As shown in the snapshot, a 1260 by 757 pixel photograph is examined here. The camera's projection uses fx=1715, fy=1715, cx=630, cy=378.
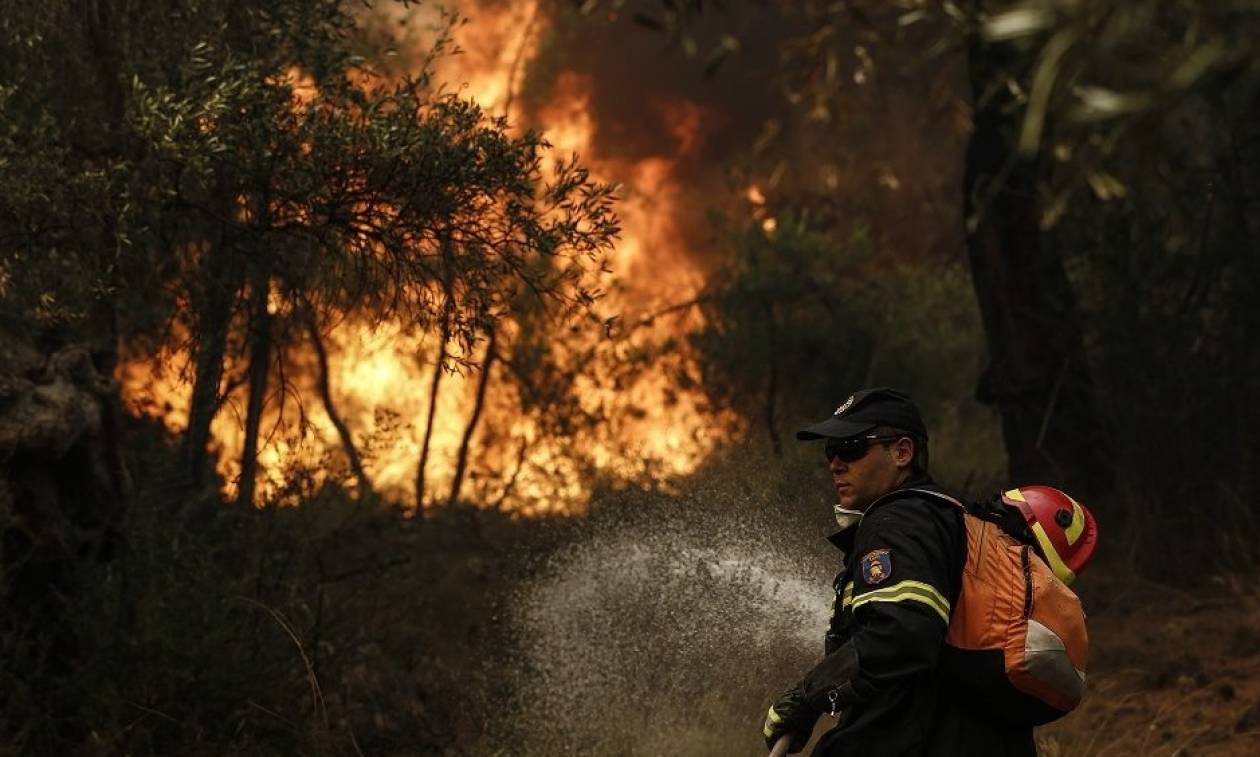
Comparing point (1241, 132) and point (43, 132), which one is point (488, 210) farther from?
point (1241, 132)

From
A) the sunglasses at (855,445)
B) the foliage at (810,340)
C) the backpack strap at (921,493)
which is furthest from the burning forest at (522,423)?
the foliage at (810,340)

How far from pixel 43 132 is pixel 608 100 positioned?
588 inches

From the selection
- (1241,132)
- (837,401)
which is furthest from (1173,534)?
(837,401)

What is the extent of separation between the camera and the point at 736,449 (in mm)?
13148

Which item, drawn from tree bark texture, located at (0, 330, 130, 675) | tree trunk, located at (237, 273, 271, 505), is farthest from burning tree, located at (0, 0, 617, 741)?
tree trunk, located at (237, 273, 271, 505)

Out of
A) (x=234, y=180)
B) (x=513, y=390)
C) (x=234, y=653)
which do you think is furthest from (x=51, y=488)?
(x=513, y=390)

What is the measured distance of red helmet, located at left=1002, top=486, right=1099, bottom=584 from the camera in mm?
5199

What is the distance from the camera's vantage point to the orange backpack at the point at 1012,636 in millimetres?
4863

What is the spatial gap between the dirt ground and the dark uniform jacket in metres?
3.80

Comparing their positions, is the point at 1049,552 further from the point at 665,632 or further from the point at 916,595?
the point at 665,632

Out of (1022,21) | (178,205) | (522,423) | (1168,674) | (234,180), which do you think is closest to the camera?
(1022,21)

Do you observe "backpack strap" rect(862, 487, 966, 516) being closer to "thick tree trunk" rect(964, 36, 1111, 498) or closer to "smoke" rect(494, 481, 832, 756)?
"smoke" rect(494, 481, 832, 756)

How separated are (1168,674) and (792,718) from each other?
22.3 feet

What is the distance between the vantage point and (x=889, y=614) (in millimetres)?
4773
